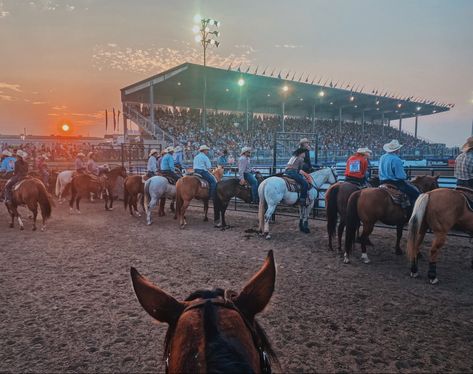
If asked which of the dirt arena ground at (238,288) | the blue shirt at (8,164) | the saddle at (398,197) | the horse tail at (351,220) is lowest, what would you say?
the dirt arena ground at (238,288)

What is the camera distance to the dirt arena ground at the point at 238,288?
306 centimetres

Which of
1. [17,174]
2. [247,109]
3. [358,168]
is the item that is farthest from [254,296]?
[247,109]

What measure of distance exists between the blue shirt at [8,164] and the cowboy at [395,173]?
1206 cm

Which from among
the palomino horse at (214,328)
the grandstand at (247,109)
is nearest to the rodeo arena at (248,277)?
the palomino horse at (214,328)

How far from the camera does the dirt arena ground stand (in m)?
3.06

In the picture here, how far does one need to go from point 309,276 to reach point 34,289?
426 centimetres

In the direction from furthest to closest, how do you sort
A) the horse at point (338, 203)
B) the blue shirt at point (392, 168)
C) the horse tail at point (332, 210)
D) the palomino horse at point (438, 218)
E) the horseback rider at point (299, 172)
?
the horseback rider at point (299, 172), the horse tail at point (332, 210), the horse at point (338, 203), the blue shirt at point (392, 168), the palomino horse at point (438, 218)

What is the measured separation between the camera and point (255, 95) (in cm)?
3950

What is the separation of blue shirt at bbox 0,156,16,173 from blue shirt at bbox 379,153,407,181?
1202cm

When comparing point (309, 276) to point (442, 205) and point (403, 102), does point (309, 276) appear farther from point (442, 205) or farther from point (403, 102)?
point (403, 102)

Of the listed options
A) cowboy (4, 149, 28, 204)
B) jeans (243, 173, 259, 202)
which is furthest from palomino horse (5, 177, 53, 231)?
jeans (243, 173, 259, 202)

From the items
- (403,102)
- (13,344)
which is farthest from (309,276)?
(403,102)

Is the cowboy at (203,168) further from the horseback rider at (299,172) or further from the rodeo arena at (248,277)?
the horseback rider at (299,172)

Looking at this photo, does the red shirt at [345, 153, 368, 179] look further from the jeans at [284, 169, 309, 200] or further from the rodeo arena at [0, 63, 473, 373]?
the jeans at [284, 169, 309, 200]
